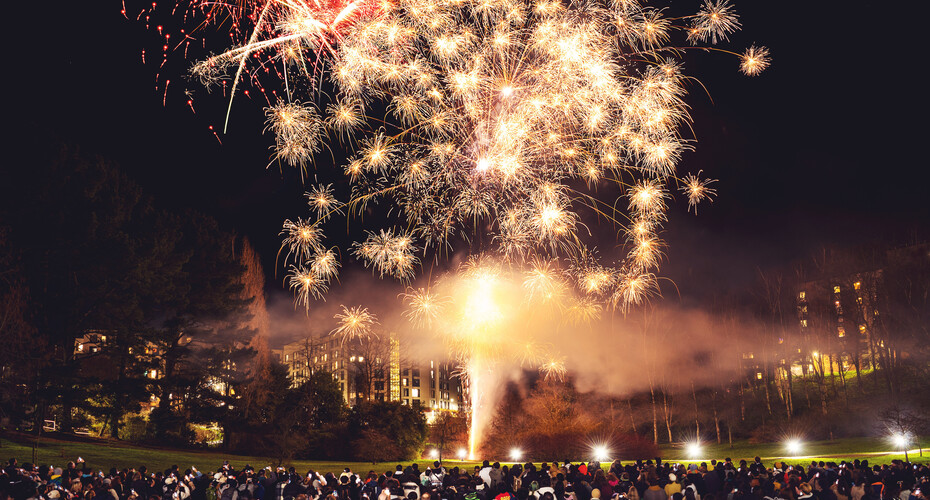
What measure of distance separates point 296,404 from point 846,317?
44.4 metres

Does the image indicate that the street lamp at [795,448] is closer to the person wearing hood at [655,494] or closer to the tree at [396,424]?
the tree at [396,424]

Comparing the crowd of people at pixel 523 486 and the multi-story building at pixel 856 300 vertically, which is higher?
the multi-story building at pixel 856 300

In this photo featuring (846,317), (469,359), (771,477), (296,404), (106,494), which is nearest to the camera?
(106,494)

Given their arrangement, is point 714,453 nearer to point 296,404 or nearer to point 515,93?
point 296,404

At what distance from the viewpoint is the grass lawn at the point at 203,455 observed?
28359mm

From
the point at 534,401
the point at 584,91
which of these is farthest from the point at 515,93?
the point at 534,401

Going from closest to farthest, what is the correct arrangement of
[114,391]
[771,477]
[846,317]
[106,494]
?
[106,494] < [771,477] < [114,391] < [846,317]

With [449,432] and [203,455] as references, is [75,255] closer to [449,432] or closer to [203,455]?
[203,455]

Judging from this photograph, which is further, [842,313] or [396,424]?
[842,313]

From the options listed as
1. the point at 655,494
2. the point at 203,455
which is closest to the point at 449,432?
the point at 203,455

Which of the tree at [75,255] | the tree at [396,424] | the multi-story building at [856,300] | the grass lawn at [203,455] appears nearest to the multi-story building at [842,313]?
the multi-story building at [856,300]

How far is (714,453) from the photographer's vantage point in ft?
141

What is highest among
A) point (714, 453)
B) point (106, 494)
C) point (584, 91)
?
point (584, 91)

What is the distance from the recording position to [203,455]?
1407 inches
